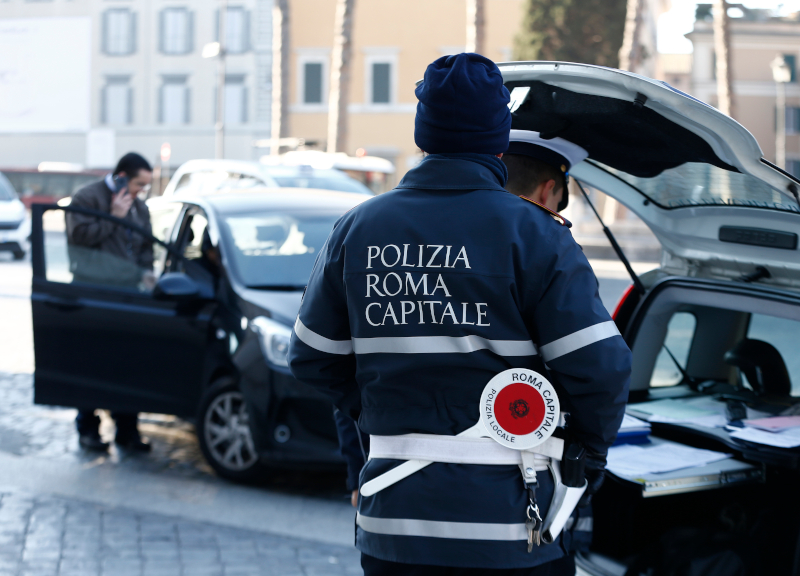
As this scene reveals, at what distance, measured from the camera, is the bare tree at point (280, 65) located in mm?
26844

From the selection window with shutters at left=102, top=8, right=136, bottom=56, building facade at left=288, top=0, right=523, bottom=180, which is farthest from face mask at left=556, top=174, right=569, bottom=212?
window with shutters at left=102, top=8, right=136, bottom=56

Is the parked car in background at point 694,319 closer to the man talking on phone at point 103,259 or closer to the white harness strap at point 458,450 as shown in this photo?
the white harness strap at point 458,450

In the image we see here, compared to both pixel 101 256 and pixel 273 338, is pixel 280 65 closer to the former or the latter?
pixel 101 256

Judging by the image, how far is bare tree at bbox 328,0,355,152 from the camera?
2562cm

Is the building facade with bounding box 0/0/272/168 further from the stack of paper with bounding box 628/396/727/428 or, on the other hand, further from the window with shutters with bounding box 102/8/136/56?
the stack of paper with bounding box 628/396/727/428

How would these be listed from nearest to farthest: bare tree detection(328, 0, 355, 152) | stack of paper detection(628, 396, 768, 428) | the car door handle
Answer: stack of paper detection(628, 396, 768, 428) → the car door handle → bare tree detection(328, 0, 355, 152)

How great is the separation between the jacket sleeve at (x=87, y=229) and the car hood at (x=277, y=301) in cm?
103

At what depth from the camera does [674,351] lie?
3711mm

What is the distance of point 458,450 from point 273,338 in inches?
124

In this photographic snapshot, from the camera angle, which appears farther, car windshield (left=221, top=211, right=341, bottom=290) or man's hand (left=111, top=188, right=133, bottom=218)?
man's hand (left=111, top=188, right=133, bottom=218)

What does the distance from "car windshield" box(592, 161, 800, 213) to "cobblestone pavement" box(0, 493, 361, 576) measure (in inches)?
80.7

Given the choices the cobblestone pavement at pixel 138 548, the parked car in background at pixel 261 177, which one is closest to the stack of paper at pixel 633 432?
the cobblestone pavement at pixel 138 548

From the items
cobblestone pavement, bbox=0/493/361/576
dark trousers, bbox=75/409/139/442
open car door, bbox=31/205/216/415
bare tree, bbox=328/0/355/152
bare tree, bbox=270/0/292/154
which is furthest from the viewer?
bare tree, bbox=270/0/292/154

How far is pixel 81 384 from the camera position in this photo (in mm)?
5656
